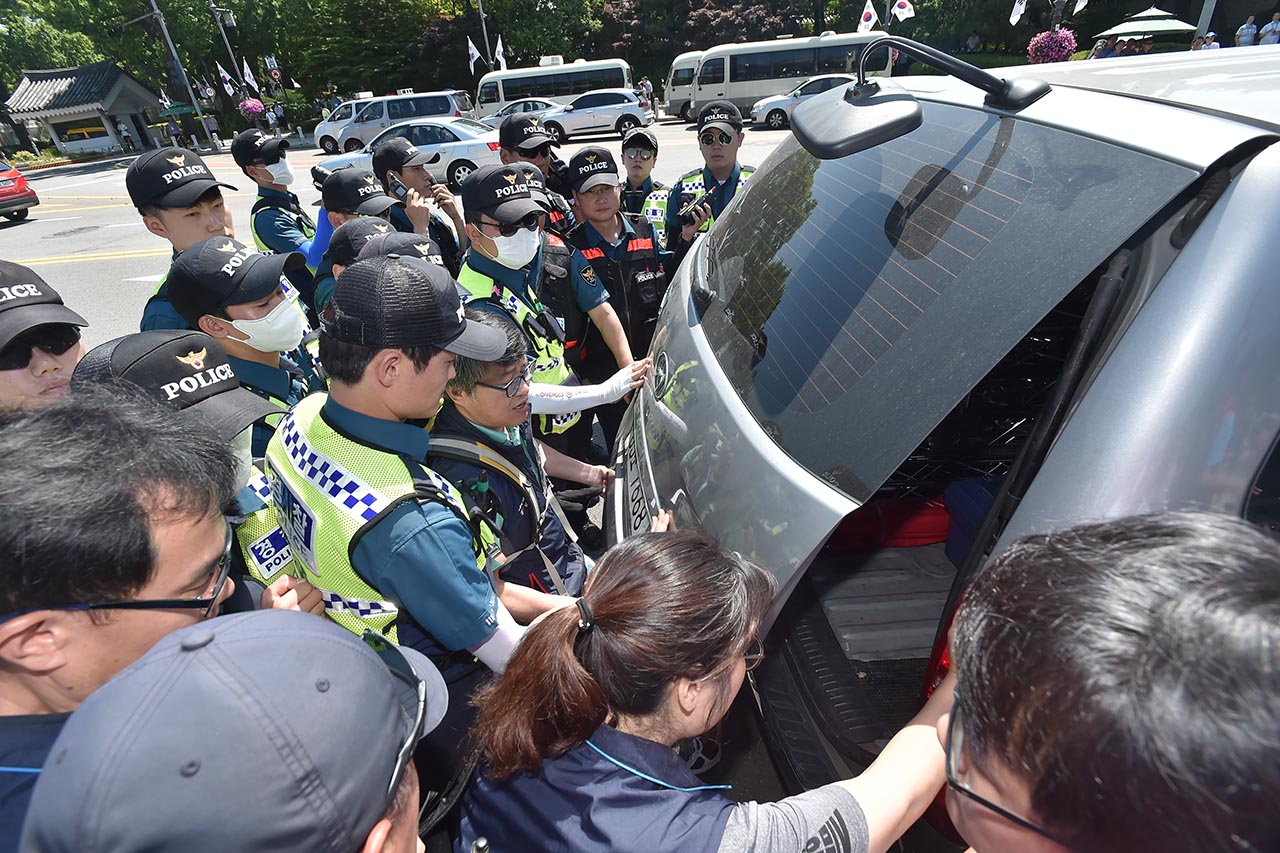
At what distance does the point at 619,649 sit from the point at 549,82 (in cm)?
2868

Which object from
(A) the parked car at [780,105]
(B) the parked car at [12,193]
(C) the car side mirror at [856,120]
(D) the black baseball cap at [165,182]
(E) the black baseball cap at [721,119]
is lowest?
(A) the parked car at [780,105]

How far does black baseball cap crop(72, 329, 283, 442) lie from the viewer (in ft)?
6.30

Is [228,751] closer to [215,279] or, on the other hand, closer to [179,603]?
[179,603]

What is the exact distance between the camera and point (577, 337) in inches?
142

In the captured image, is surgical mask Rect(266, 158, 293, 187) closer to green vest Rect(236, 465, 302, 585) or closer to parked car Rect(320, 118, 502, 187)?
green vest Rect(236, 465, 302, 585)

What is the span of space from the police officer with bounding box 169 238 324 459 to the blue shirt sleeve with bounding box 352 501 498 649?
1121mm

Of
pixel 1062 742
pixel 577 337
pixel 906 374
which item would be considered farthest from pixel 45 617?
pixel 577 337

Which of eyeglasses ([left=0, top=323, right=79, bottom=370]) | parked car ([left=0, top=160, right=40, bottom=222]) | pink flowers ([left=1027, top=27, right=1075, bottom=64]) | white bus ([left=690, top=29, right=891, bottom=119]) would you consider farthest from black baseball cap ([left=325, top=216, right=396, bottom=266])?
white bus ([left=690, top=29, right=891, bottom=119])

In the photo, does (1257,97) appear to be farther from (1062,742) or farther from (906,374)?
(1062,742)

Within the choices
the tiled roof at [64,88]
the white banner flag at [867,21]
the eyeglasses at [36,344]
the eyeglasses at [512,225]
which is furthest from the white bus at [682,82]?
the tiled roof at [64,88]

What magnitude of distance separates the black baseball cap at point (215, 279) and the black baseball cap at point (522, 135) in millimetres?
3573

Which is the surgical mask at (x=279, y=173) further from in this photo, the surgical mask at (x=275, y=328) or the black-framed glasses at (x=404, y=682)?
the black-framed glasses at (x=404, y=682)

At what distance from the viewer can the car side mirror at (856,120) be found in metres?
1.51

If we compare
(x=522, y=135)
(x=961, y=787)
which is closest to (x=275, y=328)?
(x=961, y=787)
